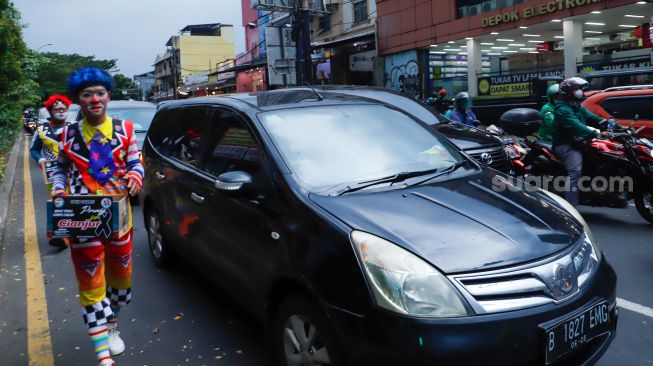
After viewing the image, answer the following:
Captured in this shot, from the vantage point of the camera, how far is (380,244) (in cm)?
237

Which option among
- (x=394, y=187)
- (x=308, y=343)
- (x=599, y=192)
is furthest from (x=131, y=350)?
(x=599, y=192)

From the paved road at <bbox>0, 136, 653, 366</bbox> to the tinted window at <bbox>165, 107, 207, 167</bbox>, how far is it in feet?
3.70

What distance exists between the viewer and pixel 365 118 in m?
3.64

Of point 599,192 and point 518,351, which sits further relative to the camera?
point 599,192

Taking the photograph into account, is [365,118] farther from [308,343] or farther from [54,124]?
[54,124]

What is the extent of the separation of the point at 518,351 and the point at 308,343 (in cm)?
94

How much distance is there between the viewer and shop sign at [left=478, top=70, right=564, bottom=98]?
1841cm

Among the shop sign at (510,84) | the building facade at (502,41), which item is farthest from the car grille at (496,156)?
the shop sign at (510,84)

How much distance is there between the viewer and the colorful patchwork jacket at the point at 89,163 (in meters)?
3.18

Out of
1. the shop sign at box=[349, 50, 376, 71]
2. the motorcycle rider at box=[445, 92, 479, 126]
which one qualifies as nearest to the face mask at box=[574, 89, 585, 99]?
the motorcycle rider at box=[445, 92, 479, 126]

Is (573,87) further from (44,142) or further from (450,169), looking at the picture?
(44,142)

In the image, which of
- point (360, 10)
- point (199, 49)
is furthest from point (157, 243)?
point (199, 49)

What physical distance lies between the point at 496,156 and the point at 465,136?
1.61 ft

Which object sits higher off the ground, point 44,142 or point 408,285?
point 44,142
